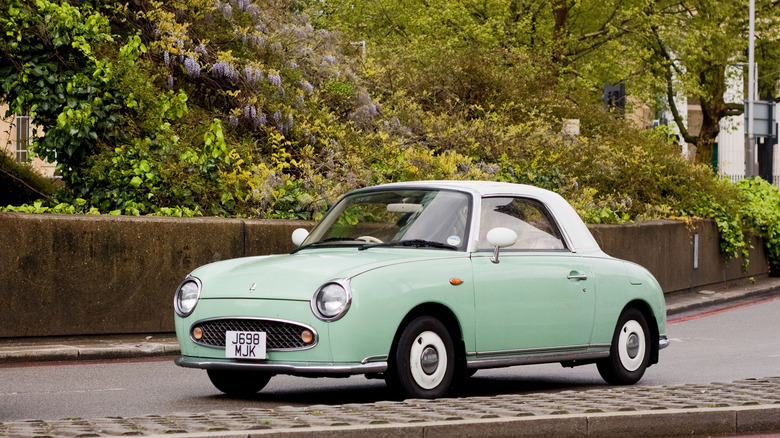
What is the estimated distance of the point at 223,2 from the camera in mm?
19484

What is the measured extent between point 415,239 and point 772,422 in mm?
2698

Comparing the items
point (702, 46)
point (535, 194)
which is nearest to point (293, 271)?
point (535, 194)

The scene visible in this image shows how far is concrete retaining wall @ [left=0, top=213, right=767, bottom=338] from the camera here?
42.4 feet

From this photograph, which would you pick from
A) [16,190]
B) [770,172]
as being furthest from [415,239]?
[770,172]

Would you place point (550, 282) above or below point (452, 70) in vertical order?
below

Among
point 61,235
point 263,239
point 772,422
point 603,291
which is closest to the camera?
point 772,422

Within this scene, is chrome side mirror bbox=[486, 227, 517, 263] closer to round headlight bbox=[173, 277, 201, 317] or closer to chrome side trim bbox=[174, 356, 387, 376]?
chrome side trim bbox=[174, 356, 387, 376]

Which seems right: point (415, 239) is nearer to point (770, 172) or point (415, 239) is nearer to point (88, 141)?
point (88, 141)

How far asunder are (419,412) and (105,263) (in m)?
6.88

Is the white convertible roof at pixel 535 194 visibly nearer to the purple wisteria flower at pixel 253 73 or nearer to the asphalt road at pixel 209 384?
the asphalt road at pixel 209 384

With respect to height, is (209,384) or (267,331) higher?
(267,331)

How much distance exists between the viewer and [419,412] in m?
7.38

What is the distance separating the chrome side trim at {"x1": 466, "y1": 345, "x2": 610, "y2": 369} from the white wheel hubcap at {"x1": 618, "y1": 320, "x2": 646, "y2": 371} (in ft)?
0.81

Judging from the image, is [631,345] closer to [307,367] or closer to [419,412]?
[307,367]
